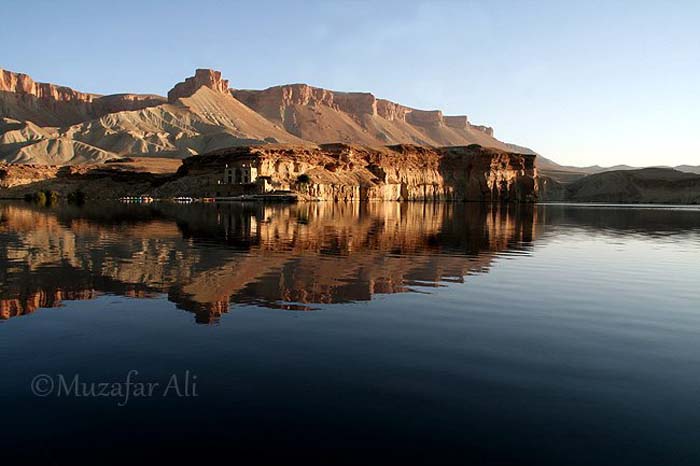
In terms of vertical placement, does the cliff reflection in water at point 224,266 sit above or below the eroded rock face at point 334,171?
below

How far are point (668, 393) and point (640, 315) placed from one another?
793 centimetres

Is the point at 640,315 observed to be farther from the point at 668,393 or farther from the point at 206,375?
the point at 206,375

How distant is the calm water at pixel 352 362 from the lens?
28.0 ft

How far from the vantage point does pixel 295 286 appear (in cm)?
2191

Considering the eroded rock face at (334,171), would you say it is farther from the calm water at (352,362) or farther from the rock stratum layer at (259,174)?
the calm water at (352,362)

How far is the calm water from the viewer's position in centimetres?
855

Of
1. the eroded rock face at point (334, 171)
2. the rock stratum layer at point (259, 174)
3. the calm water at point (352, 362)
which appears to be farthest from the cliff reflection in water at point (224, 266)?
the eroded rock face at point (334, 171)

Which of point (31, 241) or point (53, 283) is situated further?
point (31, 241)

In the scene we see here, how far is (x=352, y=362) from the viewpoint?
40.5 feet

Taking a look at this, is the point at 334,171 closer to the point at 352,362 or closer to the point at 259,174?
the point at 259,174

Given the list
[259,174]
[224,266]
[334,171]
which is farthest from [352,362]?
[334,171]

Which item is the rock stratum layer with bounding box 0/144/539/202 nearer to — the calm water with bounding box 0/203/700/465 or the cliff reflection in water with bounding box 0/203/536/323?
the cliff reflection in water with bounding box 0/203/536/323

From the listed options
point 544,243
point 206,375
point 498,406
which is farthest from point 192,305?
point 544,243

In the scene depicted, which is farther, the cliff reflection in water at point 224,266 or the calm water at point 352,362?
the cliff reflection in water at point 224,266
